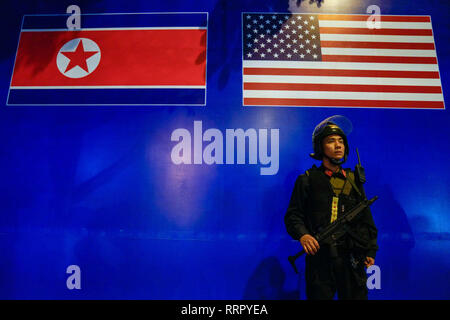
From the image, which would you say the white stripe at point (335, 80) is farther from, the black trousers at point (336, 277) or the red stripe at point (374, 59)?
the black trousers at point (336, 277)

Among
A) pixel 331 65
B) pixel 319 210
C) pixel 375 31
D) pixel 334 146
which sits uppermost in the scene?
pixel 375 31

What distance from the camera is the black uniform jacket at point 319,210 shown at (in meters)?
2.48

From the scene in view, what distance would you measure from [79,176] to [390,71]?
4303mm

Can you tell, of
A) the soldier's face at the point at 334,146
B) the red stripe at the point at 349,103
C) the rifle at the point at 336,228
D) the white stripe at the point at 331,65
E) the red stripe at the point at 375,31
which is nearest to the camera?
the rifle at the point at 336,228

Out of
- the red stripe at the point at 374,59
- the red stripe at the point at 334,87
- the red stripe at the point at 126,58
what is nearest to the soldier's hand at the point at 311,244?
the red stripe at the point at 334,87

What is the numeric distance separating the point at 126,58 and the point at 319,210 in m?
3.19

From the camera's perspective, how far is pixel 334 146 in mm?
2654

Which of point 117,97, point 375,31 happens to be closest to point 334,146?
point 375,31

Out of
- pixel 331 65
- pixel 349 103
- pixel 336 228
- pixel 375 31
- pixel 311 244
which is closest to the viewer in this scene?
pixel 311 244

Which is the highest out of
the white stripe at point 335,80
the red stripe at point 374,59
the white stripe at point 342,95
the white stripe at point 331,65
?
the red stripe at point 374,59

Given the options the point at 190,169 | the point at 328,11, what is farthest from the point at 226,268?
the point at 328,11

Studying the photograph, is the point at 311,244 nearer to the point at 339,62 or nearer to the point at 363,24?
the point at 339,62

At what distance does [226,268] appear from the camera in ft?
11.7

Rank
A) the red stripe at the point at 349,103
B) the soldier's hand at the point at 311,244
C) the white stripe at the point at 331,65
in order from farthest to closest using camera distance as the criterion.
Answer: the white stripe at the point at 331,65 < the red stripe at the point at 349,103 < the soldier's hand at the point at 311,244
